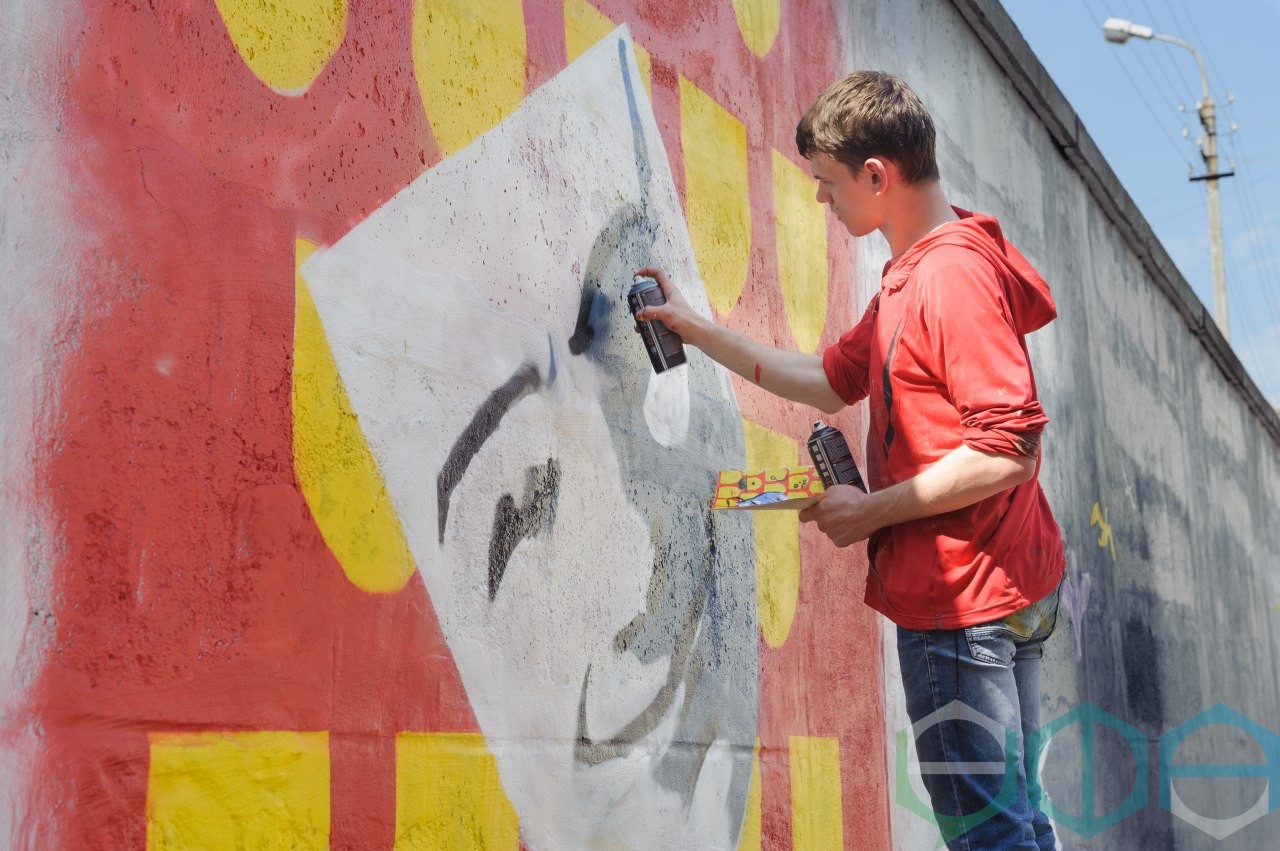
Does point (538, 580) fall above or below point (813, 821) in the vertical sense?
above

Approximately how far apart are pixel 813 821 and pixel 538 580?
4.54 feet

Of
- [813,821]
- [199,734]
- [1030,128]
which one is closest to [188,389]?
[199,734]

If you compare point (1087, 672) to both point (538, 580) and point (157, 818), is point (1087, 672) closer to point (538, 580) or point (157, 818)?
point (538, 580)

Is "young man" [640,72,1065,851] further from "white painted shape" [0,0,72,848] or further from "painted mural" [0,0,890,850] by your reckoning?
"white painted shape" [0,0,72,848]

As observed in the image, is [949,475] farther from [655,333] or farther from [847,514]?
[655,333]

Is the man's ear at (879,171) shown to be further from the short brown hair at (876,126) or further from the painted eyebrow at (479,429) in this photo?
the painted eyebrow at (479,429)

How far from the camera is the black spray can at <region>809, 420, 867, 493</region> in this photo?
101 inches

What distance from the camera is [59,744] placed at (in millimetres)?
1646

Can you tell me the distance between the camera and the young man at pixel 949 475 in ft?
7.47

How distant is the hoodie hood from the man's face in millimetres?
111

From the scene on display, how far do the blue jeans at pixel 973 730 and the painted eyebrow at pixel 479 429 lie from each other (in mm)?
816

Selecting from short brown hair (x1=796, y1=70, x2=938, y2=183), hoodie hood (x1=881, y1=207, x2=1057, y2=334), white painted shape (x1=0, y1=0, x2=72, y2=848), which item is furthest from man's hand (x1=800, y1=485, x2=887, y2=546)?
white painted shape (x1=0, y1=0, x2=72, y2=848)

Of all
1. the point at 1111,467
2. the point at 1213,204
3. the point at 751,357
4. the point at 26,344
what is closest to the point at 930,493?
the point at 751,357

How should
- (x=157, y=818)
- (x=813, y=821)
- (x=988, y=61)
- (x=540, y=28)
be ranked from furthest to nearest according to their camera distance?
(x=988, y=61)
(x=813, y=821)
(x=540, y=28)
(x=157, y=818)
